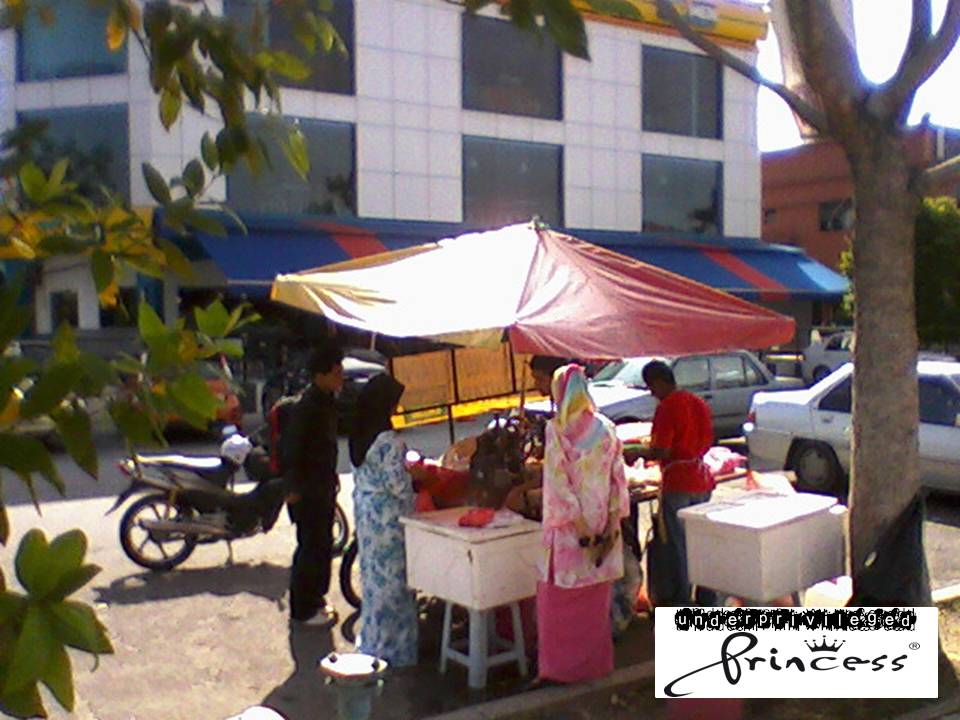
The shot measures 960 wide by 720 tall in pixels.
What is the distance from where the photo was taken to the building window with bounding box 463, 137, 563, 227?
24703mm

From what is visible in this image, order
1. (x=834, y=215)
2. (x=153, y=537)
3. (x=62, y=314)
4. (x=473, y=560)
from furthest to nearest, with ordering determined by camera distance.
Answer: (x=834, y=215), (x=153, y=537), (x=473, y=560), (x=62, y=314)

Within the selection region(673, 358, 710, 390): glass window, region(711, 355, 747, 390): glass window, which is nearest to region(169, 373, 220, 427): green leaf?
region(673, 358, 710, 390): glass window

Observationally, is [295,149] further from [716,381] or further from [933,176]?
[716,381]

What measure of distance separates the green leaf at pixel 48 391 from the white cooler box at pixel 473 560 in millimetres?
4380

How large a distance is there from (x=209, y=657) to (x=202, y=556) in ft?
8.38

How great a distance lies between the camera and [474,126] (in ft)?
80.1

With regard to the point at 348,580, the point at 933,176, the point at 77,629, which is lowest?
the point at 348,580

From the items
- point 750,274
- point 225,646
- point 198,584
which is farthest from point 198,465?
point 750,274

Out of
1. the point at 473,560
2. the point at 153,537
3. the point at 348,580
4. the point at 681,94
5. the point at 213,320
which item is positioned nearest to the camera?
the point at 213,320

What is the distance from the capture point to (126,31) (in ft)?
6.86

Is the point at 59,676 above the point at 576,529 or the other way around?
above

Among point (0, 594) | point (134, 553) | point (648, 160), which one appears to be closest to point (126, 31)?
point (0, 594)

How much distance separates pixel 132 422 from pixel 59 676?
386 mm

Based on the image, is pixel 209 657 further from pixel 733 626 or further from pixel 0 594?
pixel 0 594
